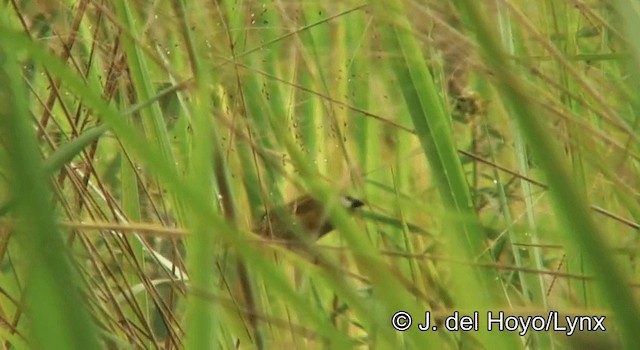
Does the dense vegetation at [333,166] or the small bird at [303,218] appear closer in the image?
the dense vegetation at [333,166]

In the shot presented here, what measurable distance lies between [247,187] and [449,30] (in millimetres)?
204

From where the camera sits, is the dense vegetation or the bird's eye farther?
the bird's eye

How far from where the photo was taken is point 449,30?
0.57 m

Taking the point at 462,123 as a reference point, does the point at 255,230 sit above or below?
below

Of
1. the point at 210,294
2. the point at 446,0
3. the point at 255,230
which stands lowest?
the point at 210,294

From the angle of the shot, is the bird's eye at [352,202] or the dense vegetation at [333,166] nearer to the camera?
the dense vegetation at [333,166]

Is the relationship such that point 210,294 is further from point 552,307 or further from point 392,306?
point 552,307

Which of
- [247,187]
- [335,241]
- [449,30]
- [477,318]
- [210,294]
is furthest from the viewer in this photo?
[335,241]

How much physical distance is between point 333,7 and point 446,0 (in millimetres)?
112

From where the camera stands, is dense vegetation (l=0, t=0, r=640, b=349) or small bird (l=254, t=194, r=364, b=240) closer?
dense vegetation (l=0, t=0, r=640, b=349)

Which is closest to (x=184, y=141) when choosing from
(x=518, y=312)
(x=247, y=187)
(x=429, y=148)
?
(x=247, y=187)

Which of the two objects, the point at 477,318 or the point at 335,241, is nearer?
the point at 477,318

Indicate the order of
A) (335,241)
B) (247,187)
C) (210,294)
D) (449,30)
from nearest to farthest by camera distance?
(210,294) < (449,30) < (247,187) < (335,241)

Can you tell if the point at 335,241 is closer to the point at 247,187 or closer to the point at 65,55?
the point at 247,187
